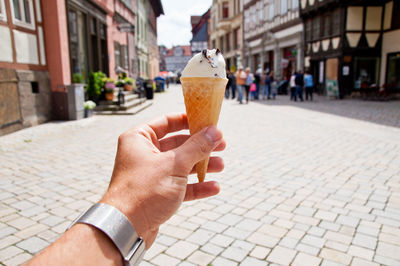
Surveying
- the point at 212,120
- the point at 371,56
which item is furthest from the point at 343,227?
the point at 371,56

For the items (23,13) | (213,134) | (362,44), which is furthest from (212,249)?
(362,44)

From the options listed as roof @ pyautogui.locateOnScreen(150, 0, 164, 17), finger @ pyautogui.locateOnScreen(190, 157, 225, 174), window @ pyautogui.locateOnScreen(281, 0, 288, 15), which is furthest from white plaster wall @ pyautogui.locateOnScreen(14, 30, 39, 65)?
roof @ pyautogui.locateOnScreen(150, 0, 164, 17)

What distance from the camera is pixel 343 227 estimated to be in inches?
131

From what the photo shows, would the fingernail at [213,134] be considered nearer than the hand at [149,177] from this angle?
No

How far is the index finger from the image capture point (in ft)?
6.12

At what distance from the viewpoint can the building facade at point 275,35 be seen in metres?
24.6

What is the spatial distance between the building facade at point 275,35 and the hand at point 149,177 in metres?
24.3

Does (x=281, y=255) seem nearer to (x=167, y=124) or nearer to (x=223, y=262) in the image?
(x=223, y=262)

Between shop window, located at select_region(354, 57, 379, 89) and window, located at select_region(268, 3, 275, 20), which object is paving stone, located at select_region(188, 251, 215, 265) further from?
window, located at select_region(268, 3, 275, 20)

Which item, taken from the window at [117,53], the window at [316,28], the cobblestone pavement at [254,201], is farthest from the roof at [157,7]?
the cobblestone pavement at [254,201]

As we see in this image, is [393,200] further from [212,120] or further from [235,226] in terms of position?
[212,120]

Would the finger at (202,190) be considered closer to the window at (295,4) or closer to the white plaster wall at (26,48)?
the white plaster wall at (26,48)

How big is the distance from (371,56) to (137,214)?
2193 centimetres

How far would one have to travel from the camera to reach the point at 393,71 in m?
18.5
